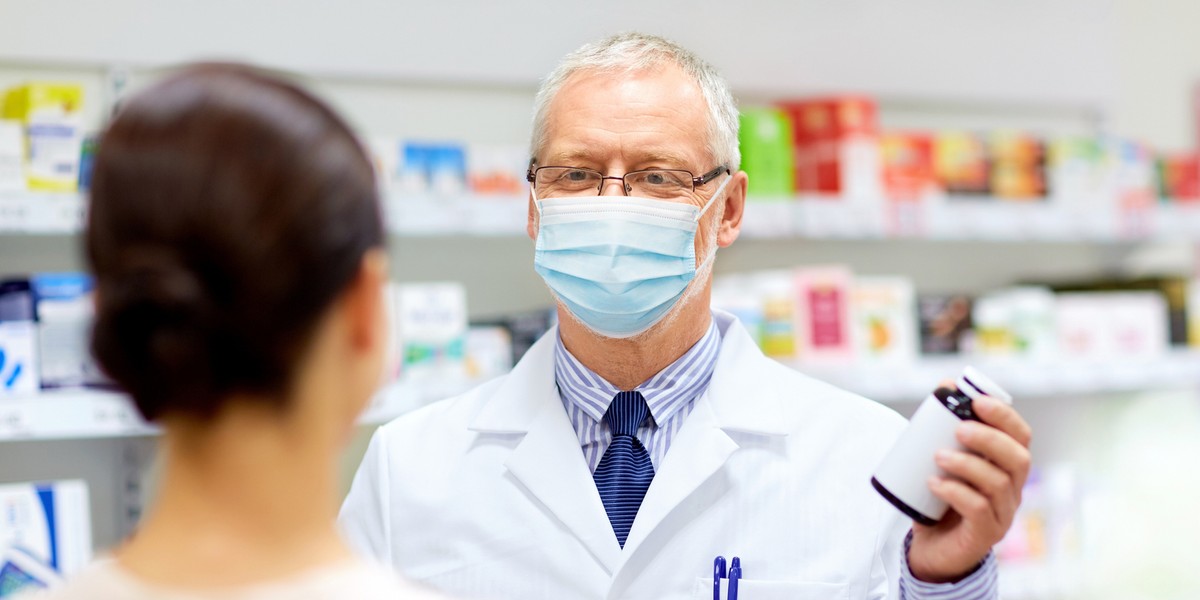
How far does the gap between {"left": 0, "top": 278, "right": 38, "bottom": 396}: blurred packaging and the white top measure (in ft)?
5.98

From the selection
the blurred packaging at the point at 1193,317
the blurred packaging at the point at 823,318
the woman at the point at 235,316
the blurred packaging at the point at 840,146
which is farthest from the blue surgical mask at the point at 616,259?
the blurred packaging at the point at 1193,317

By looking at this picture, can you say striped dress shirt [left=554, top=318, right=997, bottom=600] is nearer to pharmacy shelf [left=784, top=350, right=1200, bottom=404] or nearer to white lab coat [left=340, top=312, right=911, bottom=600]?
white lab coat [left=340, top=312, right=911, bottom=600]

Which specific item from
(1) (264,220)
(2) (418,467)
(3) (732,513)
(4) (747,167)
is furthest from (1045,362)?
(1) (264,220)

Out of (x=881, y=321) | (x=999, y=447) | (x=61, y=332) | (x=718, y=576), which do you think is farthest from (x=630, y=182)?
(x=881, y=321)

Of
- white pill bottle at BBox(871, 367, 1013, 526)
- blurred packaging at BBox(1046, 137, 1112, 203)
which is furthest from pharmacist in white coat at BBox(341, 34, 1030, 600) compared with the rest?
blurred packaging at BBox(1046, 137, 1112, 203)

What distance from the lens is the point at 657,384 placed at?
184cm

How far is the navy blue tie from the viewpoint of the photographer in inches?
69.4

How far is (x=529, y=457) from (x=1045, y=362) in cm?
210

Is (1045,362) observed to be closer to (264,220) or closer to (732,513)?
(732,513)

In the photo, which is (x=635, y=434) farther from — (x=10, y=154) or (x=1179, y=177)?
(x=1179, y=177)

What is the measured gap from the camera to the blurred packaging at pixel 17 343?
2.47 m

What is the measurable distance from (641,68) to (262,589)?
122 cm

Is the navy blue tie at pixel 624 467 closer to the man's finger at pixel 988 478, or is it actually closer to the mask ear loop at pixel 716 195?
the mask ear loop at pixel 716 195

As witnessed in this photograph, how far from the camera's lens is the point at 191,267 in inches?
30.4
